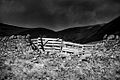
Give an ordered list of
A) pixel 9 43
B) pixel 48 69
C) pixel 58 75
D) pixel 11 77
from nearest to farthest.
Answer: pixel 11 77, pixel 58 75, pixel 48 69, pixel 9 43

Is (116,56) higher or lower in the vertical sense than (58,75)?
higher

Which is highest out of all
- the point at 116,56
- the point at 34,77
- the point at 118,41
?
the point at 118,41

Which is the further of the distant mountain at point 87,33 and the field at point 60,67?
the distant mountain at point 87,33

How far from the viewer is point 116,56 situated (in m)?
9.41

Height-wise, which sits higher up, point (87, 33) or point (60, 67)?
point (87, 33)

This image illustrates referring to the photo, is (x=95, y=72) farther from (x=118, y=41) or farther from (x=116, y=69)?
(x=118, y=41)

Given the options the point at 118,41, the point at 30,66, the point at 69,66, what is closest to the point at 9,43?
the point at 30,66

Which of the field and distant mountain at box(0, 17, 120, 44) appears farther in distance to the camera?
distant mountain at box(0, 17, 120, 44)

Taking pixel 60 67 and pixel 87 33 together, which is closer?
pixel 60 67

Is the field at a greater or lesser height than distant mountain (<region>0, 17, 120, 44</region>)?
lesser

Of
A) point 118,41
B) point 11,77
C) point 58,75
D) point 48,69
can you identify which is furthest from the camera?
point 118,41

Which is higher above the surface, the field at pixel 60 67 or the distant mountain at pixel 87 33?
the distant mountain at pixel 87 33

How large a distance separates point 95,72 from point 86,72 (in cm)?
42

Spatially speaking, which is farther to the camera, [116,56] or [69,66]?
[116,56]
